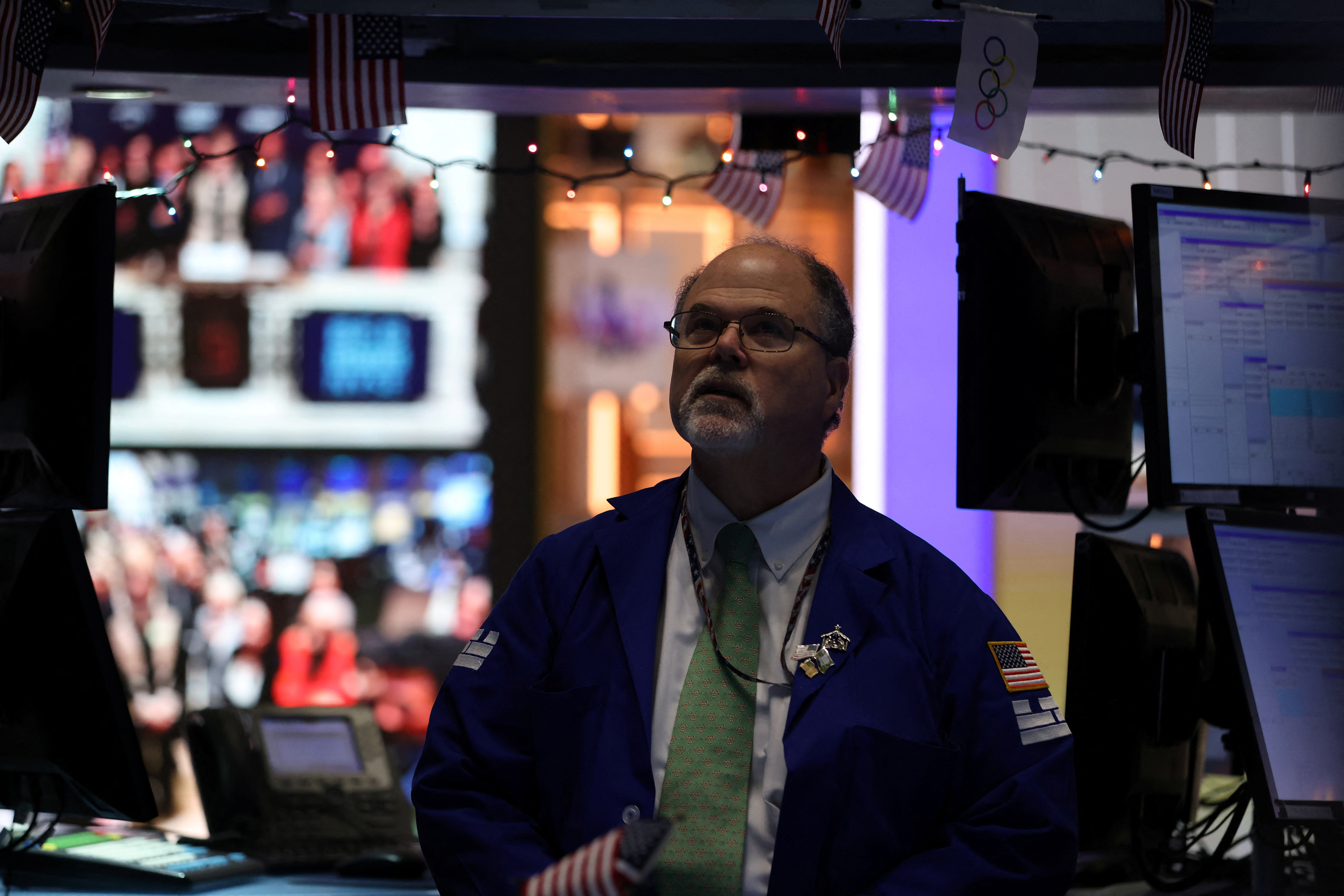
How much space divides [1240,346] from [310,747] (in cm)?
181

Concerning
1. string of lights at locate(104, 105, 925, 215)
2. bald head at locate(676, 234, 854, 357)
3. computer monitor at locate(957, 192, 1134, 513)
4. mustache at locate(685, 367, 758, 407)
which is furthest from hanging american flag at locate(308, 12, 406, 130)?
computer monitor at locate(957, 192, 1134, 513)

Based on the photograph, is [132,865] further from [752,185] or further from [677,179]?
[752,185]

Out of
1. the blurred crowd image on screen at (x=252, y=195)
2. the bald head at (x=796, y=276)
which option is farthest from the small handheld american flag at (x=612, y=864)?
the blurred crowd image on screen at (x=252, y=195)

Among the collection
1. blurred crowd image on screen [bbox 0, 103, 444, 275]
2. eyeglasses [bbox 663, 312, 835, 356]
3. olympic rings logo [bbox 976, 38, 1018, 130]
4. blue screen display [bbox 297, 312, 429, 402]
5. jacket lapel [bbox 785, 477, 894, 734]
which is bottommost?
jacket lapel [bbox 785, 477, 894, 734]

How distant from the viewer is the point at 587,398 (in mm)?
4938

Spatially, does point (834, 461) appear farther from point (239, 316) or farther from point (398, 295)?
point (239, 316)

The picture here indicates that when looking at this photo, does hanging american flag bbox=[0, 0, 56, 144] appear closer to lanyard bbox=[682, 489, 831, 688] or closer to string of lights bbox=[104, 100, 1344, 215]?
string of lights bbox=[104, 100, 1344, 215]

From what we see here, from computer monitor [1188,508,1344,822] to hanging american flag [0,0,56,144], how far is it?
6.39 ft

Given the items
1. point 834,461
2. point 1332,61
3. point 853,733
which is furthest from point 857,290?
point 853,733

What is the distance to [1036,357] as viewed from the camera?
193 cm

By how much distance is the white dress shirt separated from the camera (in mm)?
1523

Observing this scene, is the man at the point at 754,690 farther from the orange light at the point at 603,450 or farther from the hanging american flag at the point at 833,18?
the orange light at the point at 603,450

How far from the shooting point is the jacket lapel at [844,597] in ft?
5.04

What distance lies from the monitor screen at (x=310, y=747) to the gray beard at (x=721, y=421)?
1.08 meters
